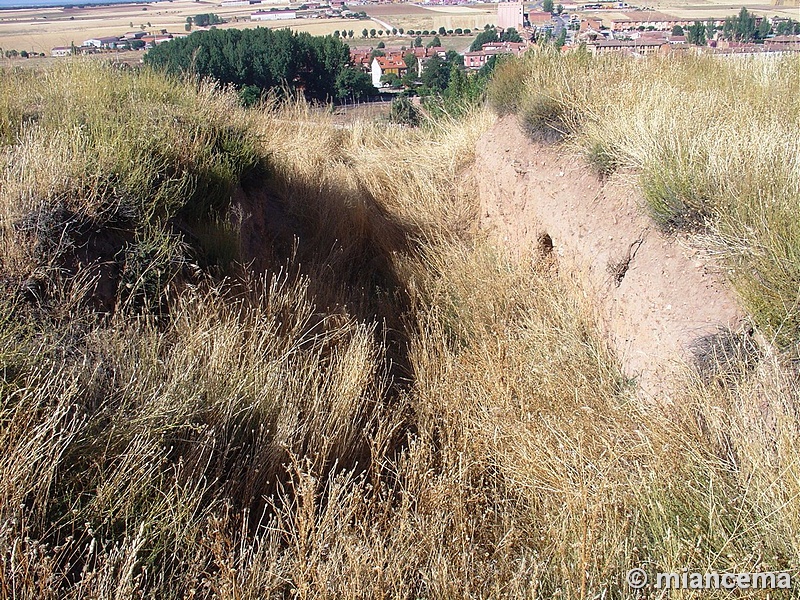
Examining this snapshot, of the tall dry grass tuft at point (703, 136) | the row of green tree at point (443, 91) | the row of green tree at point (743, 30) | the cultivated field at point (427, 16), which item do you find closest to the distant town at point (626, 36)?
the row of green tree at point (743, 30)

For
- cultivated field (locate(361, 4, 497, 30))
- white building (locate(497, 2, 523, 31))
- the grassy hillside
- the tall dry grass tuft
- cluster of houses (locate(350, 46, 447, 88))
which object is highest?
cultivated field (locate(361, 4, 497, 30))

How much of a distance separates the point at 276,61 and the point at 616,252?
35.4 feet

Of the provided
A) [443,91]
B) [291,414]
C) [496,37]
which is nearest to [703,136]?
[291,414]

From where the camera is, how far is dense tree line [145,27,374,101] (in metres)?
12.0

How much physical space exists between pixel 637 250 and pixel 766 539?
8.78 ft

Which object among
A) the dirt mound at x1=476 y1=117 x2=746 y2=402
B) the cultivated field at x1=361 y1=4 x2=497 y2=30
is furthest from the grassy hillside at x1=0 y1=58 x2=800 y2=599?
the cultivated field at x1=361 y1=4 x2=497 y2=30

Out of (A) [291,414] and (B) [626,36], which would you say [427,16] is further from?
(A) [291,414]

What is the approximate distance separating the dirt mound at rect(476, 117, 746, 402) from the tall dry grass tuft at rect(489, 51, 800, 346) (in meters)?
0.19

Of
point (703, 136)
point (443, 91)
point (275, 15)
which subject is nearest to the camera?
point (703, 136)

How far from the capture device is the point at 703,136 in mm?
4438

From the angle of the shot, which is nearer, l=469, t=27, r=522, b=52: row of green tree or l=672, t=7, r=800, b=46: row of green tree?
l=672, t=7, r=800, b=46: row of green tree

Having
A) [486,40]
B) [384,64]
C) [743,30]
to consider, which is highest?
[486,40]

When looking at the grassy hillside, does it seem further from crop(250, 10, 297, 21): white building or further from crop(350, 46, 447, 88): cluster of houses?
crop(250, 10, 297, 21): white building

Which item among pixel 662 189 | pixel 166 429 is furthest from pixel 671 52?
pixel 166 429
